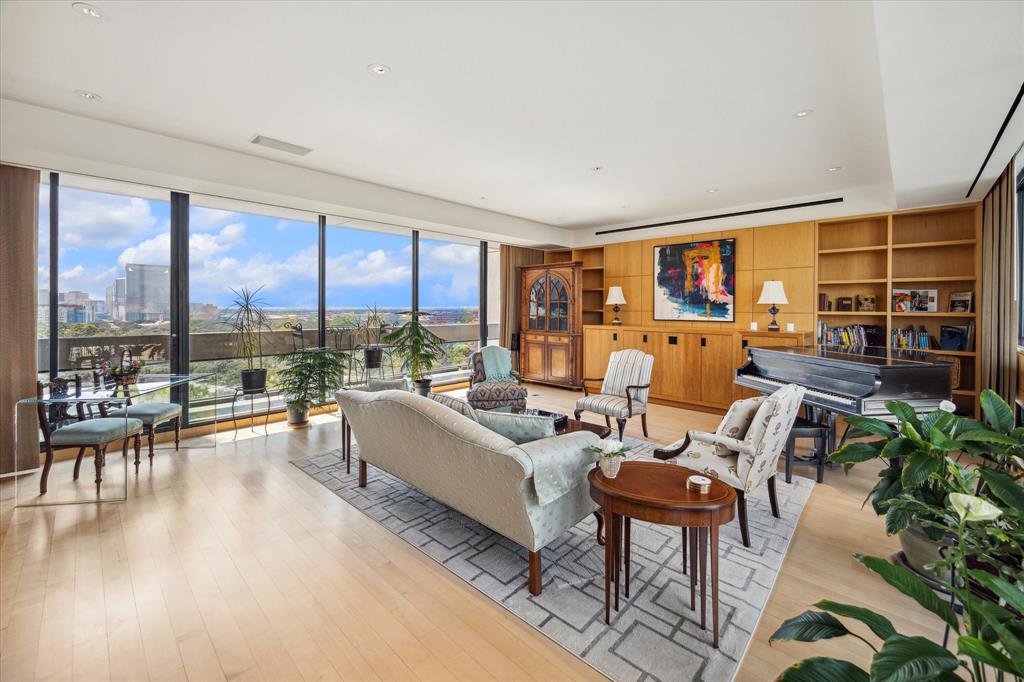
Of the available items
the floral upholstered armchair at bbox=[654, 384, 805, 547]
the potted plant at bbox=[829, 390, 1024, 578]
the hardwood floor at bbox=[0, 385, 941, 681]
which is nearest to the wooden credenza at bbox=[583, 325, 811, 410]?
the hardwood floor at bbox=[0, 385, 941, 681]

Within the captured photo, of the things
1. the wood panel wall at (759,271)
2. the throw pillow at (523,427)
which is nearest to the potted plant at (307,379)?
the throw pillow at (523,427)

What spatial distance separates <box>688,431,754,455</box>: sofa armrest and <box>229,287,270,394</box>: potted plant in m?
4.52

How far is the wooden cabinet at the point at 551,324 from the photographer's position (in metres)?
7.39

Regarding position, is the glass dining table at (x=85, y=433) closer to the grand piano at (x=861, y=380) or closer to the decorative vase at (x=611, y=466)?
the decorative vase at (x=611, y=466)

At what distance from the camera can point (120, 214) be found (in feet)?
14.5

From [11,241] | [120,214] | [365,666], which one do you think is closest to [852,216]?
[365,666]

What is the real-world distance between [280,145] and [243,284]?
2004 mm

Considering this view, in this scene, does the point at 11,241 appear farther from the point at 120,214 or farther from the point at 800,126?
the point at 800,126

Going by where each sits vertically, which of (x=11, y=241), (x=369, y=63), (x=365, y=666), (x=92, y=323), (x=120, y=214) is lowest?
(x=365, y=666)

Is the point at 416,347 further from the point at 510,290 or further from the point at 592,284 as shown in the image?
the point at 592,284

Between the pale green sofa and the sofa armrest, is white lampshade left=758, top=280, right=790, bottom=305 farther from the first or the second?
the pale green sofa

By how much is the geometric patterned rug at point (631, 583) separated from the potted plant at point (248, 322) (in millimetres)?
2676

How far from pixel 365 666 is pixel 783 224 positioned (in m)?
6.22

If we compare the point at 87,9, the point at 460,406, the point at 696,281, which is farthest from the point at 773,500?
the point at 87,9
